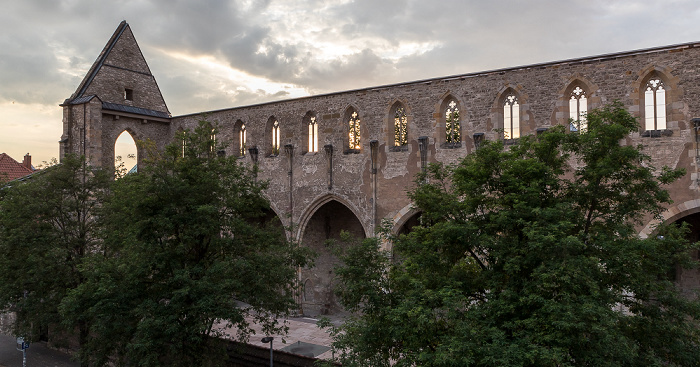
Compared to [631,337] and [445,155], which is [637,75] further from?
[631,337]

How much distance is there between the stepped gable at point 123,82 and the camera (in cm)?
2742

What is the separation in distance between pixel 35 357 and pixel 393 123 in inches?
720

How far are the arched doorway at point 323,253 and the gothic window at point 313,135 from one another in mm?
2990

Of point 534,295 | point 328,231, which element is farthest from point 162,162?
point 328,231

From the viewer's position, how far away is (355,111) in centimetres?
2369

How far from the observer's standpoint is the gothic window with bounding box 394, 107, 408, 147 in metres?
22.4

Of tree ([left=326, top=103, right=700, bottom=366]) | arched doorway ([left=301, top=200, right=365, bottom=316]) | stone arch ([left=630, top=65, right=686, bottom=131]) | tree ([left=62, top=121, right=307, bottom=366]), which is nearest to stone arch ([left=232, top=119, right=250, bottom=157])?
arched doorway ([left=301, top=200, right=365, bottom=316])

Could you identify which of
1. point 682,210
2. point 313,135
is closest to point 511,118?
point 682,210

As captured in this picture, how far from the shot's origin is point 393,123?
22.8m

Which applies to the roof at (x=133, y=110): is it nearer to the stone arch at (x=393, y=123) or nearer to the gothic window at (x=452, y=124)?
the stone arch at (x=393, y=123)

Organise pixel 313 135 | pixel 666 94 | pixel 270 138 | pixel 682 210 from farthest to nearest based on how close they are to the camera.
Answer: pixel 270 138 → pixel 313 135 → pixel 666 94 → pixel 682 210

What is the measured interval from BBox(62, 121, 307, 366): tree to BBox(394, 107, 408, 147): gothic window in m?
Result: 9.83

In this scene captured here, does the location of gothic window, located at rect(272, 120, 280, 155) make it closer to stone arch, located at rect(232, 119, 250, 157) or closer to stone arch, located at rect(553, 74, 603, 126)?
stone arch, located at rect(232, 119, 250, 157)

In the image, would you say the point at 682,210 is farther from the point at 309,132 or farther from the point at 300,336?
the point at 309,132
